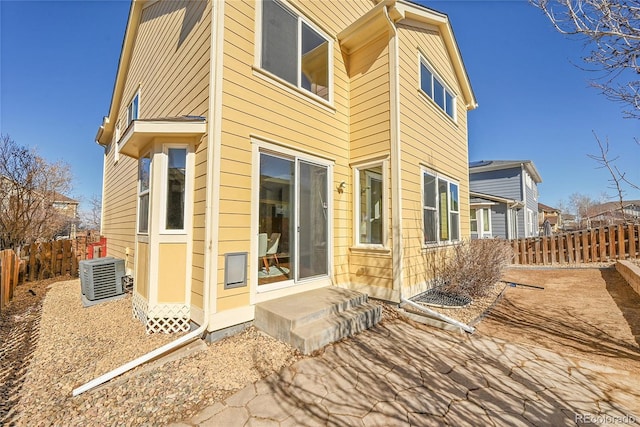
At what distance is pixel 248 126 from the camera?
4.20m

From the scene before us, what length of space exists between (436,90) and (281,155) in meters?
Answer: 5.34

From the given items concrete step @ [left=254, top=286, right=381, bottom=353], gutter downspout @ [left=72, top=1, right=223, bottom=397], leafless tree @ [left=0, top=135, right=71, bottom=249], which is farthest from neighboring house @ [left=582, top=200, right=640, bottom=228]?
leafless tree @ [left=0, top=135, right=71, bottom=249]

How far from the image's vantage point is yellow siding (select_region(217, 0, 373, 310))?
3.89 m

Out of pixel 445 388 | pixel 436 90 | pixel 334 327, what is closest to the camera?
pixel 445 388

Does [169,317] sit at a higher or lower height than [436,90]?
lower

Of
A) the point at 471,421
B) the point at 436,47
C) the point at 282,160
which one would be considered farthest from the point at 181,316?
the point at 436,47

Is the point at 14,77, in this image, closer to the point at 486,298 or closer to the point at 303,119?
the point at 303,119

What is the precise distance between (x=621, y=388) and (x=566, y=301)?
11.7ft

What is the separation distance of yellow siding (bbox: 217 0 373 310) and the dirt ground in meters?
3.08

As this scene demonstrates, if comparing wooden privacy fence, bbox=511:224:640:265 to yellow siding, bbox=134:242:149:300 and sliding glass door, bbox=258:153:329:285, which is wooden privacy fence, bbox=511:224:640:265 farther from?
Result: yellow siding, bbox=134:242:149:300

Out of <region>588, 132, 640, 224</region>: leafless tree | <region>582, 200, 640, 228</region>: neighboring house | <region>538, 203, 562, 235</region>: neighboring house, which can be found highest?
<region>538, 203, 562, 235</region>: neighboring house

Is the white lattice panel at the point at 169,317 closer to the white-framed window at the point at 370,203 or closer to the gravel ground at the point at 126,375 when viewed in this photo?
the gravel ground at the point at 126,375

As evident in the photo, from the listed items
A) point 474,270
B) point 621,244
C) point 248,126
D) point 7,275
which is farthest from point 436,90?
point 7,275

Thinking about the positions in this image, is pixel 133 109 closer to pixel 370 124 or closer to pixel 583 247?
pixel 370 124
